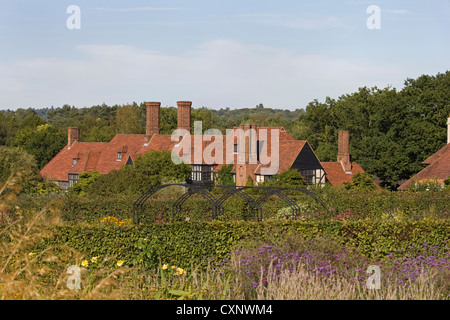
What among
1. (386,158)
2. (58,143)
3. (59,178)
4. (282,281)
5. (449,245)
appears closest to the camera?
(282,281)

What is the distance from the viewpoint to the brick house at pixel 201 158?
46.9 m

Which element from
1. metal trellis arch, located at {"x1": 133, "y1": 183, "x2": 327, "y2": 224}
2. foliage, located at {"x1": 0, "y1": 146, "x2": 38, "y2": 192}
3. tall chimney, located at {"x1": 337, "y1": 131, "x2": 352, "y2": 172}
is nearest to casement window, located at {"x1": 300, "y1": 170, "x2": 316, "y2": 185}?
tall chimney, located at {"x1": 337, "y1": 131, "x2": 352, "y2": 172}

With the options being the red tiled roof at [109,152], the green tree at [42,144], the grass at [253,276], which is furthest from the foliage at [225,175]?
the grass at [253,276]

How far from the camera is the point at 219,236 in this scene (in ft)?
45.0

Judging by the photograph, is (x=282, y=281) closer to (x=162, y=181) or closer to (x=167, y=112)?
(x=162, y=181)

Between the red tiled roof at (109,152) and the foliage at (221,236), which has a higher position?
the red tiled roof at (109,152)

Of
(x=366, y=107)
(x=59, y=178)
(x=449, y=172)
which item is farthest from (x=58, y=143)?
(x=449, y=172)

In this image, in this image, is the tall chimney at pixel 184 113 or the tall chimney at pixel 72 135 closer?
the tall chimney at pixel 184 113

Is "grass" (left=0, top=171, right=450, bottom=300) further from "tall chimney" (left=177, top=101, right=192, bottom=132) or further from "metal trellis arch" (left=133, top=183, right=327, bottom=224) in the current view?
"tall chimney" (left=177, top=101, right=192, bottom=132)

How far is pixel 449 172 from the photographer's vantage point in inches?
1501

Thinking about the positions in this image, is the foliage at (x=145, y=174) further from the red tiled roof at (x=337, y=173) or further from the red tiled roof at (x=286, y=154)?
the red tiled roof at (x=337, y=173)

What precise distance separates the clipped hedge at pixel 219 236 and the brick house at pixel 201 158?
3097 cm
